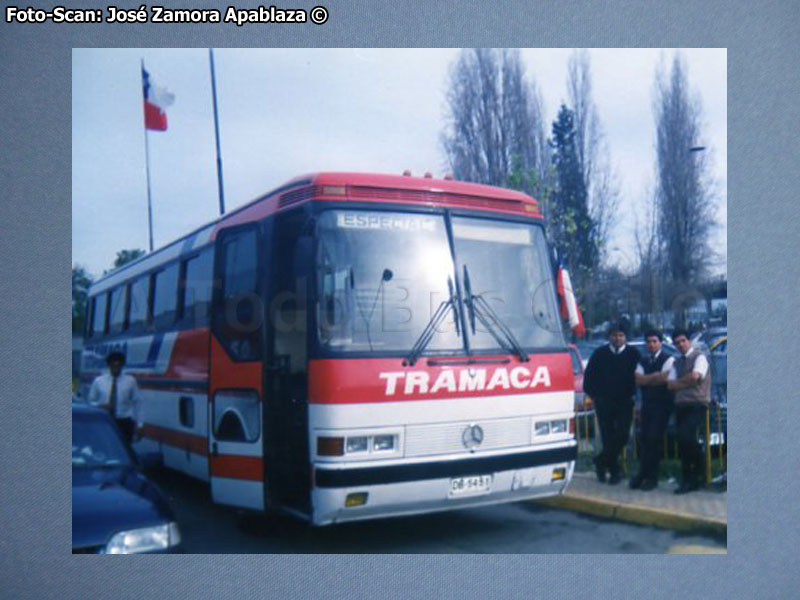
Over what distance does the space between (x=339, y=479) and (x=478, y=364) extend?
1.22 meters

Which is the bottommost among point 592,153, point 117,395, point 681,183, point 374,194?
point 117,395

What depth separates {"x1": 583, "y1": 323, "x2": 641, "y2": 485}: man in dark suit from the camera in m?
6.23

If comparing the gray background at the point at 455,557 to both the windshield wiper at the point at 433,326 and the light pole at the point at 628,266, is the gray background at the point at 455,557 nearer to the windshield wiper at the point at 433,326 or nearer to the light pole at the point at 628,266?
the light pole at the point at 628,266

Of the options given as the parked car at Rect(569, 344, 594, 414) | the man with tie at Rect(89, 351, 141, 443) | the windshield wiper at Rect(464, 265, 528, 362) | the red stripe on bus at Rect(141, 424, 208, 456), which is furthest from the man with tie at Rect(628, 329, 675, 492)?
the man with tie at Rect(89, 351, 141, 443)

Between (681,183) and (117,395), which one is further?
(117,395)

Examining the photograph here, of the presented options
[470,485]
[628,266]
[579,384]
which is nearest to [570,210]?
[628,266]

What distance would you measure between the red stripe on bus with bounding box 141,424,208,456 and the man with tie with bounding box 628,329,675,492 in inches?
132

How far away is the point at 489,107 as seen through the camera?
6898mm

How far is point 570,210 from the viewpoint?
22.6 ft

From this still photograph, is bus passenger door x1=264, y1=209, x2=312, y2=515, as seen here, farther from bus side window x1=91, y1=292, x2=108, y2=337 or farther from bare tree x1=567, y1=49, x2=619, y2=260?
bare tree x1=567, y1=49, x2=619, y2=260

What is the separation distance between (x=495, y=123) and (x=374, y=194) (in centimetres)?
218

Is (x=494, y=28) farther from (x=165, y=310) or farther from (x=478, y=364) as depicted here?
(x=165, y=310)

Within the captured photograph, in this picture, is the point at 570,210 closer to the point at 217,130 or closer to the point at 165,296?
→ the point at 217,130

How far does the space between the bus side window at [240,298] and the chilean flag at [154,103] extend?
991mm
